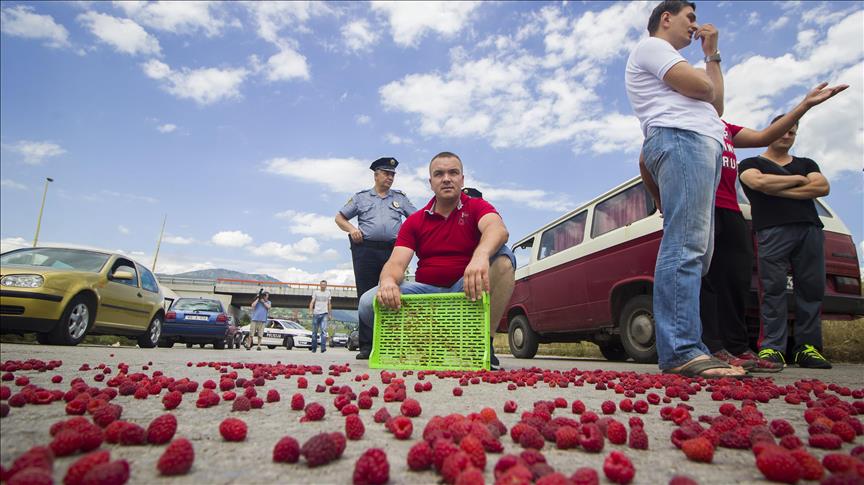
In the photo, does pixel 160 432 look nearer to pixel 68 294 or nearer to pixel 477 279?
pixel 477 279

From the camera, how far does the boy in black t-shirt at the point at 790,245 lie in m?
4.57

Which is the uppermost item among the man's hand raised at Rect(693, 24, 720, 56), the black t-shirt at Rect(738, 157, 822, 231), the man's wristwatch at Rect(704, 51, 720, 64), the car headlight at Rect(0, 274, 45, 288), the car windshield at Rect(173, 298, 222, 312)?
the man's hand raised at Rect(693, 24, 720, 56)

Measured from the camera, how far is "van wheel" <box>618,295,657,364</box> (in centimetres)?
559

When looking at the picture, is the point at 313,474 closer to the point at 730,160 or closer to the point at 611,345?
the point at 730,160

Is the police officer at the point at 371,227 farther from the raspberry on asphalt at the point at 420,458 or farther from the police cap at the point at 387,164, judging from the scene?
the raspberry on asphalt at the point at 420,458

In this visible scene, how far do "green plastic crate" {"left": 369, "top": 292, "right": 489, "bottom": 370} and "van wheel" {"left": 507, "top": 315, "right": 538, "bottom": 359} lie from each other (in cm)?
480

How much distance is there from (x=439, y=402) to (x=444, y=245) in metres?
2.07

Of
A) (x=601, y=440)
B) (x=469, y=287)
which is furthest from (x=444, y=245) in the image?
(x=601, y=440)

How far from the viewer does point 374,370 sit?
12.5 feet

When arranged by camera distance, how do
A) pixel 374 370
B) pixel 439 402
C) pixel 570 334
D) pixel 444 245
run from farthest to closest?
1. pixel 570 334
2. pixel 444 245
3. pixel 374 370
4. pixel 439 402

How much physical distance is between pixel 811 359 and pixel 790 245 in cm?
108

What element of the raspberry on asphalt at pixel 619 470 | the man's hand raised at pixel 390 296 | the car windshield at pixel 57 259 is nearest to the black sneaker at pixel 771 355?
the man's hand raised at pixel 390 296

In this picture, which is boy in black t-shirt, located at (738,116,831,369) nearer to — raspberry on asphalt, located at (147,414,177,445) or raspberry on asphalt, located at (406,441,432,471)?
raspberry on asphalt, located at (406,441,432,471)

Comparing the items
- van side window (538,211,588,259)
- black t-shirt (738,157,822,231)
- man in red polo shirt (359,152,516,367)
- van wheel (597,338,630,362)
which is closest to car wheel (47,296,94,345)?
man in red polo shirt (359,152,516,367)
